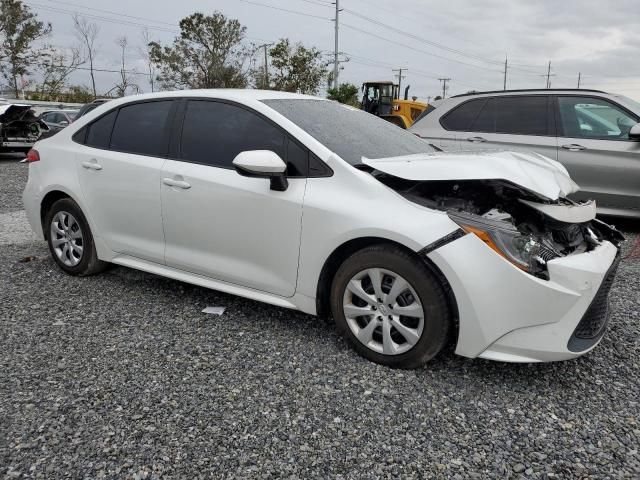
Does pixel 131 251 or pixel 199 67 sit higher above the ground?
pixel 199 67

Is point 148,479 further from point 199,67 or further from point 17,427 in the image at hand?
point 199,67

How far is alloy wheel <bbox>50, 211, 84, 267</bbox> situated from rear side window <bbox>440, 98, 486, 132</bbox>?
460 centimetres

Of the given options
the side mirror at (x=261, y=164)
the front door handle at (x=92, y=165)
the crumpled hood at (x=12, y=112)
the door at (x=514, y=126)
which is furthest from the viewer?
the crumpled hood at (x=12, y=112)

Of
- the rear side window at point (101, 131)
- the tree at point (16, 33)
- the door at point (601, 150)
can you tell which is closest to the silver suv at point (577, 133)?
the door at point (601, 150)

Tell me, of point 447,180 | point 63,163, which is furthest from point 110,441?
point 63,163

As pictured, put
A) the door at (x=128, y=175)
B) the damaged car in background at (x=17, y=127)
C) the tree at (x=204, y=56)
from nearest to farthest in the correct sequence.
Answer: the door at (x=128, y=175), the damaged car in background at (x=17, y=127), the tree at (x=204, y=56)

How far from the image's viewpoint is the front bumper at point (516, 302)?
98.1 inches

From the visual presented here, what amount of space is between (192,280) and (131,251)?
66 centimetres

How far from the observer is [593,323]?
108 inches

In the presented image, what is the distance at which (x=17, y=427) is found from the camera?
2.39 metres

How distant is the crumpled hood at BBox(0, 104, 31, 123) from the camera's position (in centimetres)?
1312

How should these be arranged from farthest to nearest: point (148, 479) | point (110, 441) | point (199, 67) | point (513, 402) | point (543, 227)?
point (199, 67)
point (543, 227)
point (513, 402)
point (110, 441)
point (148, 479)

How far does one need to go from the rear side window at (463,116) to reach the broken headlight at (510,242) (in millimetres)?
4335

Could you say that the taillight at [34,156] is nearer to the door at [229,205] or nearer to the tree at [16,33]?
the door at [229,205]
